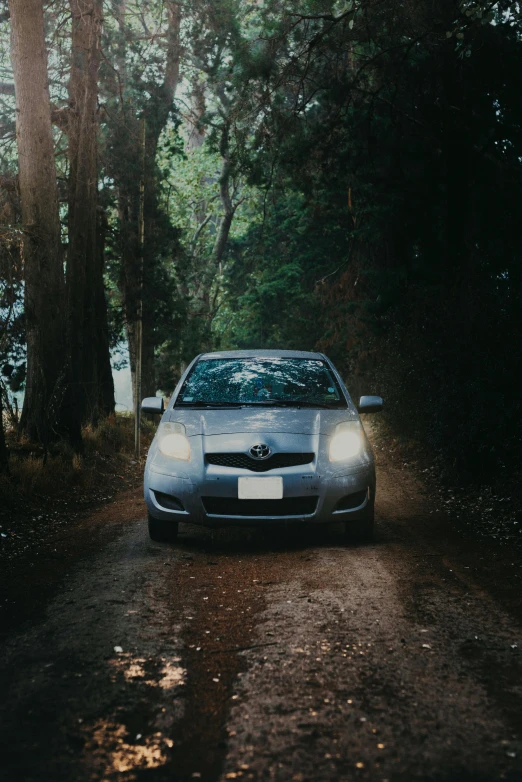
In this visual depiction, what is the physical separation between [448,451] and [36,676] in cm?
812

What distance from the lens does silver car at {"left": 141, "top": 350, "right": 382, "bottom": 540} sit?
23.5 ft

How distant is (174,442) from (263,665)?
3460 mm

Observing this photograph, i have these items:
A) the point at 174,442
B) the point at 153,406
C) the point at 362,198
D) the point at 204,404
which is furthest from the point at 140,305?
the point at 174,442

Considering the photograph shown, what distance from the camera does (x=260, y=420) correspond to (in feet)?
24.9

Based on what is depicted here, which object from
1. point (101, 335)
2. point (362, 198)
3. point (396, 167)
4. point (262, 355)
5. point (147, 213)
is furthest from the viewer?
point (147, 213)

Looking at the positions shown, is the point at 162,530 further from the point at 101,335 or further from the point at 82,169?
the point at 101,335

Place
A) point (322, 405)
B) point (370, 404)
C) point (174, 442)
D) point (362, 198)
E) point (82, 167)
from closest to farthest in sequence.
Answer: point (174, 442)
point (322, 405)
point (370, 404)
point (82, 167)
point (362, 198)

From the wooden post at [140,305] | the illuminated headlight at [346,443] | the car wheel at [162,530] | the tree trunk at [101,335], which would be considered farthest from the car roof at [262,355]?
the tree trunk at [101,335]

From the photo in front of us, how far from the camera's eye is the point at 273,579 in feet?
20.5

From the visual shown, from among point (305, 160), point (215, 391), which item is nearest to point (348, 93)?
point (305, 160)

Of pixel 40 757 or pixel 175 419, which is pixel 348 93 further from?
pixel 40 757

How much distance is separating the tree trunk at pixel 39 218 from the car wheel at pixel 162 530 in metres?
5.99

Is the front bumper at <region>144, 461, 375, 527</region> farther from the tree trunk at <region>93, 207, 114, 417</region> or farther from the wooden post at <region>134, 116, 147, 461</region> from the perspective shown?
the tree trunk at <region>93, 207, 114, 417</region>

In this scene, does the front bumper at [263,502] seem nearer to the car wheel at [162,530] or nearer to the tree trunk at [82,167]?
the car wheel at [162,530]
